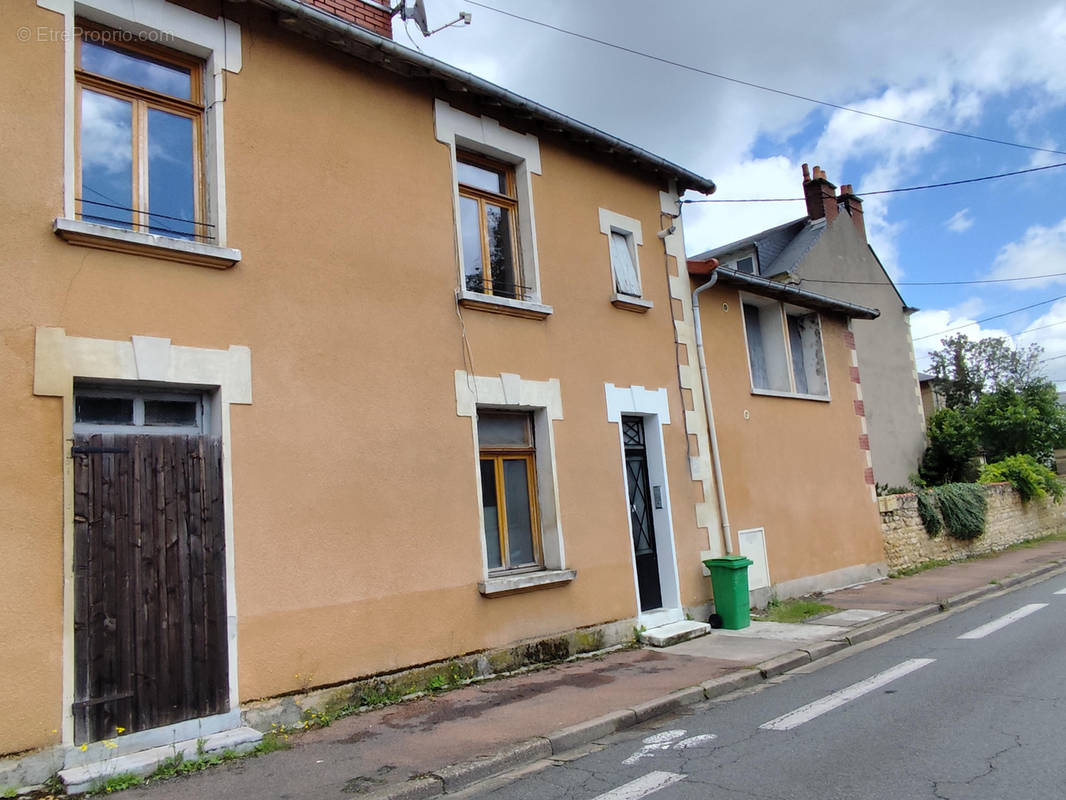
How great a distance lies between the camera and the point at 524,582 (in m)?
8.05

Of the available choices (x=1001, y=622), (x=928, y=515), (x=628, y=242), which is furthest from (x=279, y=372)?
(x=928, y=515)

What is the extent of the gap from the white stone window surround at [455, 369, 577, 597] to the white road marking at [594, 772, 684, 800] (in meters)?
3.15

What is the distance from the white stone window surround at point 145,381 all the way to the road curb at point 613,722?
75.3 inches

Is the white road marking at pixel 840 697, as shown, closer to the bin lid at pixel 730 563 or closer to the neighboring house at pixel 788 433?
Answer: the bin lid at pixel 730 563

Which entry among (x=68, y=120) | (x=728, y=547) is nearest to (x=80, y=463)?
(x=68, y=120)

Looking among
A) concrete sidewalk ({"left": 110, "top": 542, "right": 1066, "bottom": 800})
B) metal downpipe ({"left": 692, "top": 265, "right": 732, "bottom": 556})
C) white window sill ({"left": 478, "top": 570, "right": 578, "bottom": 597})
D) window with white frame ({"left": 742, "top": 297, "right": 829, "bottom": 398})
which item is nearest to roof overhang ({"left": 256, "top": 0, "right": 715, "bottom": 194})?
metal downpipe ({"left": 692, "top": 265, "right": 732, "bottom": 556})

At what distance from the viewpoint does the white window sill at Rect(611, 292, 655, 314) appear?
9.96 metres

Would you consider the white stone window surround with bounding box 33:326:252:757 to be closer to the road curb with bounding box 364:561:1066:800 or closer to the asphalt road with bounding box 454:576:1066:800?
the road curb with bounding box 364:561:1066:800

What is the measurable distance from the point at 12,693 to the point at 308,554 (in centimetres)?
218

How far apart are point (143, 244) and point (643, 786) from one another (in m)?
5.09

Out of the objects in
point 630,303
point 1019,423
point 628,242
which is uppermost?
point 628,242

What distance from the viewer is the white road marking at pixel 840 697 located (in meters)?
5.79

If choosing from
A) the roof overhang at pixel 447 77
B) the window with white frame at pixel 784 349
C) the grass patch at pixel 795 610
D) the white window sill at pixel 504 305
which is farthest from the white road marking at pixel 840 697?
the roof overhang at pixel 447 77

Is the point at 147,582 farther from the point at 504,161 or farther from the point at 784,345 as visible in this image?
the point at 784,345
